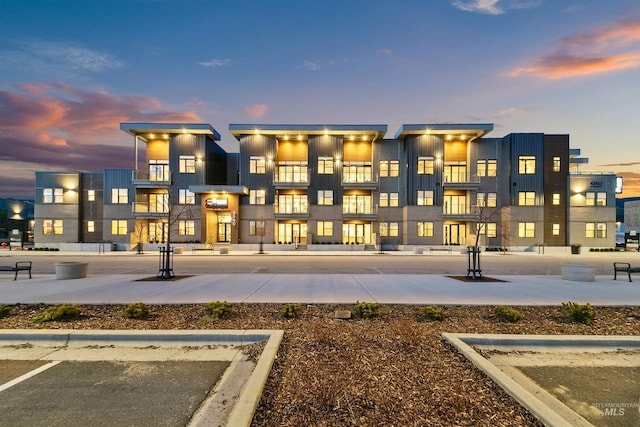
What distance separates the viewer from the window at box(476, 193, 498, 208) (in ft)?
133

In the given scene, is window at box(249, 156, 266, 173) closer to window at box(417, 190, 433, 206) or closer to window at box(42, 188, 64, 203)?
window at box(417, 190, 433, 206)

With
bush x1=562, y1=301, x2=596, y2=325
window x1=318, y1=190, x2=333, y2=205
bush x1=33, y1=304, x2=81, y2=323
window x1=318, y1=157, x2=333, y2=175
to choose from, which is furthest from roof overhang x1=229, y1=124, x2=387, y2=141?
bush x1=33, y1=304, x2=81, y2=323

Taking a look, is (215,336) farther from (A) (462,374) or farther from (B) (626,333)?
(B) (626,333)

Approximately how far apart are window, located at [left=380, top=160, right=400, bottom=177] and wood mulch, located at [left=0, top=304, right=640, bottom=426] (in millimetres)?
33748

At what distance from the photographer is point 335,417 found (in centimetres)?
354

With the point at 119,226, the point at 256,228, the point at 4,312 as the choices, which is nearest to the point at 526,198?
the point at 256,228

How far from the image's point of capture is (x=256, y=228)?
40.5 metres

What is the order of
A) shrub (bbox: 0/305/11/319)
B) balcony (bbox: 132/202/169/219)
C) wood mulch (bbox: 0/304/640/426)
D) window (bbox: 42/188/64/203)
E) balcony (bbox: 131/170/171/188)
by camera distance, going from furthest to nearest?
window (bbox: 42/188/64/203) → balcony (bbox: 131/170/171/188) → balcony (bbox: 132/202/169/219) → shrub (bbox: 0/305/11/319) → wood mulch (bbox: 0/304/640/426)

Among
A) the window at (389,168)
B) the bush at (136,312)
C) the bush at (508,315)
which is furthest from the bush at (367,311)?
the window at (389,168)

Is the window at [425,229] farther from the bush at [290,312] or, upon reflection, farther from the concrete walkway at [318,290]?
the bush at [290,312]

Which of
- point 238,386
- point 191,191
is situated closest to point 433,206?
point 191,191

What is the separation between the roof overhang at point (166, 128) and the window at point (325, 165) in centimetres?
1554

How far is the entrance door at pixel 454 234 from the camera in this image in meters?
41.2

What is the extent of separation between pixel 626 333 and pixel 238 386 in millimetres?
8601
